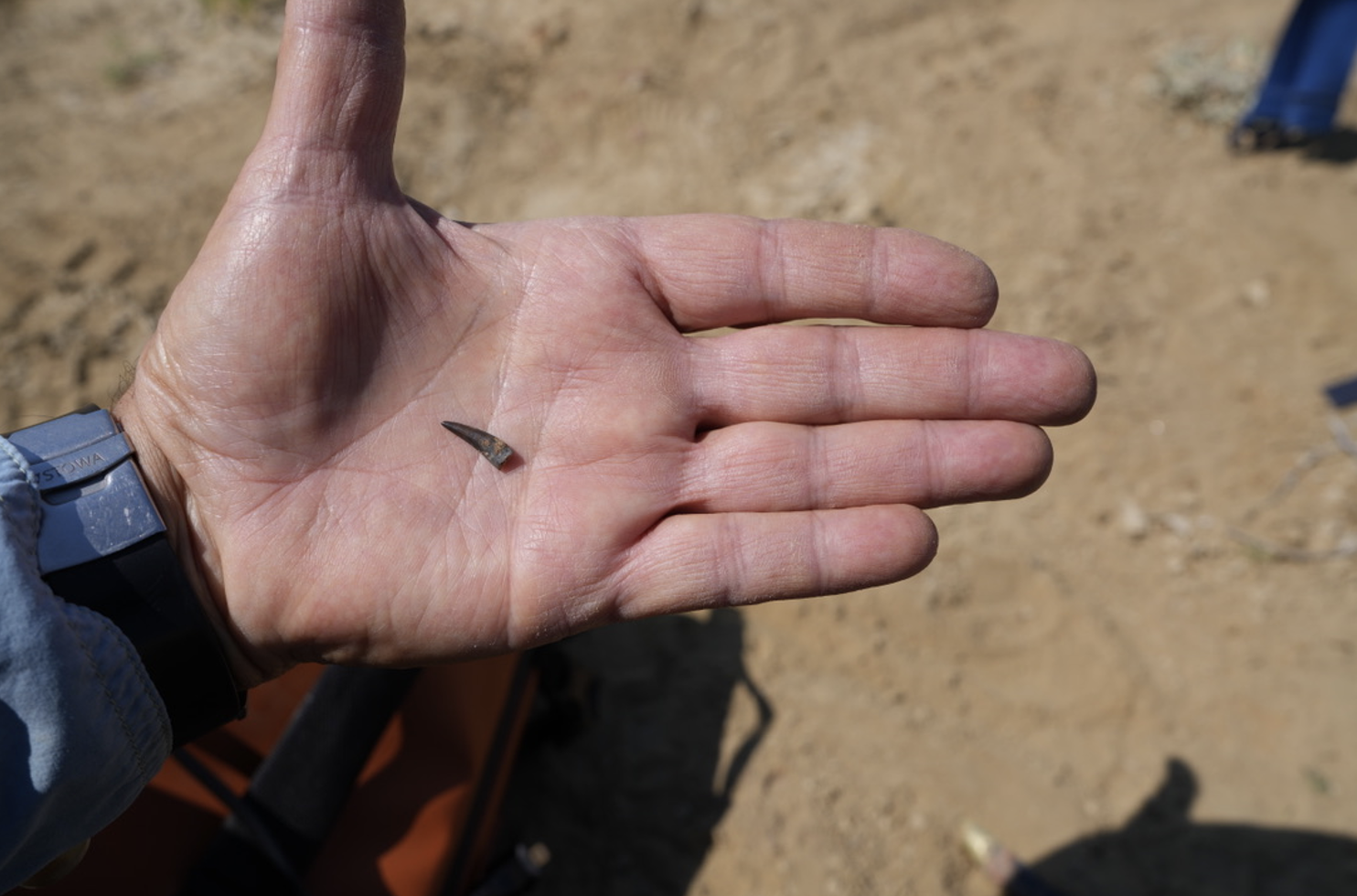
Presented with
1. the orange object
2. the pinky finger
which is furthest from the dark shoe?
the orange object

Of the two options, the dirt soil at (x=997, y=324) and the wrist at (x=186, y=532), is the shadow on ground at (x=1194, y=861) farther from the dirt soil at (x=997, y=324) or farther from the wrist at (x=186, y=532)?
the wrist at (x=186, y=532)

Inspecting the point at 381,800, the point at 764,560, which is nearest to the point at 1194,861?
the point at 764,560

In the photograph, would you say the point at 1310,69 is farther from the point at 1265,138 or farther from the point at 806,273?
the point at 806,273

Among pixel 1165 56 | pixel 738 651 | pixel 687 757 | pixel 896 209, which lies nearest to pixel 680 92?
pixel 896 209

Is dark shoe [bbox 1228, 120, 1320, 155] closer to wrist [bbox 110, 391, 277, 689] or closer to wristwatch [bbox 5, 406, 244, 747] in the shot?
wrist [bbox 110, 391, 277, 689]

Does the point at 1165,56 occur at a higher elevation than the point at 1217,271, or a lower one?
higher

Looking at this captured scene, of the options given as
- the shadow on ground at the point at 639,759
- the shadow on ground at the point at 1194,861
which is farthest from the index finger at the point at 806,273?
the shadow on ground at the point at 1194,861

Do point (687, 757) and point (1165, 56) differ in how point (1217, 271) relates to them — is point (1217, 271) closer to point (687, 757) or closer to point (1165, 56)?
point (1165, 56)
